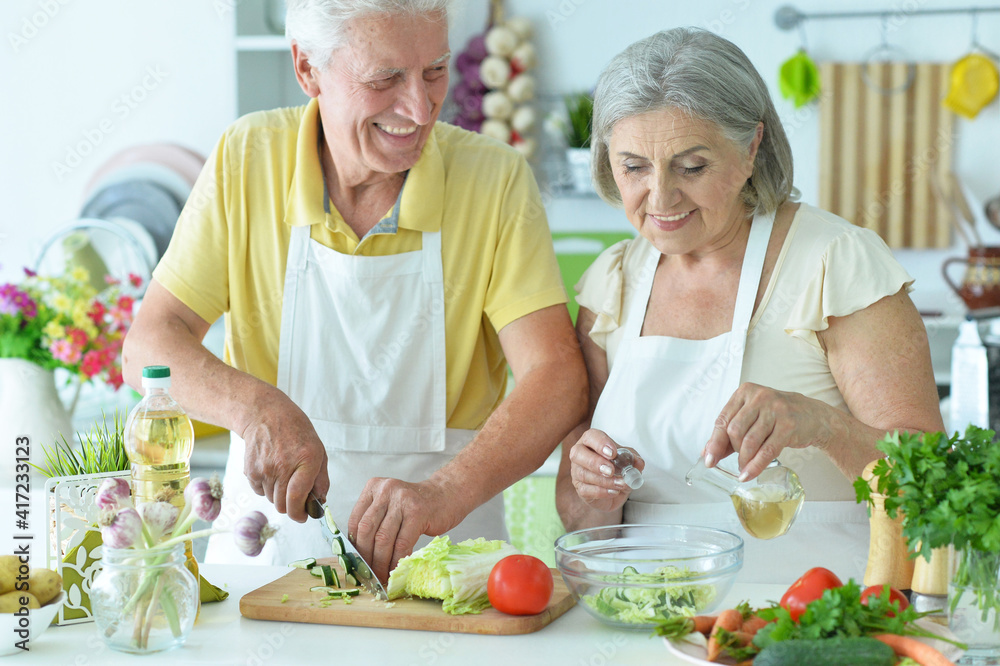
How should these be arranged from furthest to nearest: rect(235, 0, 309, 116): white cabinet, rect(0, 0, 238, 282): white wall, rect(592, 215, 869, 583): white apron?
rect(0, 0, 238, 282): white wall < rect(235, 0, 309, 116): white cabinet < rect(592, 215, 869, 583): white apron

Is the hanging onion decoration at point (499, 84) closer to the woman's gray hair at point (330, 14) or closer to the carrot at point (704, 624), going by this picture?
the woman's gray hair at point (330, 14)

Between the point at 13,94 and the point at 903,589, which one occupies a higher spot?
the point at 13,94

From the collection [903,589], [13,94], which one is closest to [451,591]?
[903,589]

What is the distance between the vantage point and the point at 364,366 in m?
1.69

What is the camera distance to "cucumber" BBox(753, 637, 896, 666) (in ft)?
2.95

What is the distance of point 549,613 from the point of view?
1.16 meters

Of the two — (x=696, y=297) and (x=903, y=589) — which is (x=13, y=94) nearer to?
(x=696, y=297)

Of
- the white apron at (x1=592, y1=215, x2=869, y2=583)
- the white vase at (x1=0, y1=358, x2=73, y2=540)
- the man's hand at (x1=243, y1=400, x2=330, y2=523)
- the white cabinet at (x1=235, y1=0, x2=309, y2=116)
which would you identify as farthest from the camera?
the white cabinet at (x1=235, y1=0, x2=309, y2=116)

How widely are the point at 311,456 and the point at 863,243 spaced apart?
2.81ft

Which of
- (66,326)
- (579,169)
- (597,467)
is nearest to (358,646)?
(597,467)

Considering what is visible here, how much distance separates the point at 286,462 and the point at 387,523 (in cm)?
16

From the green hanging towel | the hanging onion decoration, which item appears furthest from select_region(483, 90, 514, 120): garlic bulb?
the green hanging towel

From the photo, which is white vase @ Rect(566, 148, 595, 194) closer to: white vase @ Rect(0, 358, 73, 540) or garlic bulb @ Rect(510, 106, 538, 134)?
garlic bulb @ Rect(510, 106, 538, 134)

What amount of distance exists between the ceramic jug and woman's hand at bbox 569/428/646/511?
7.25 ft
